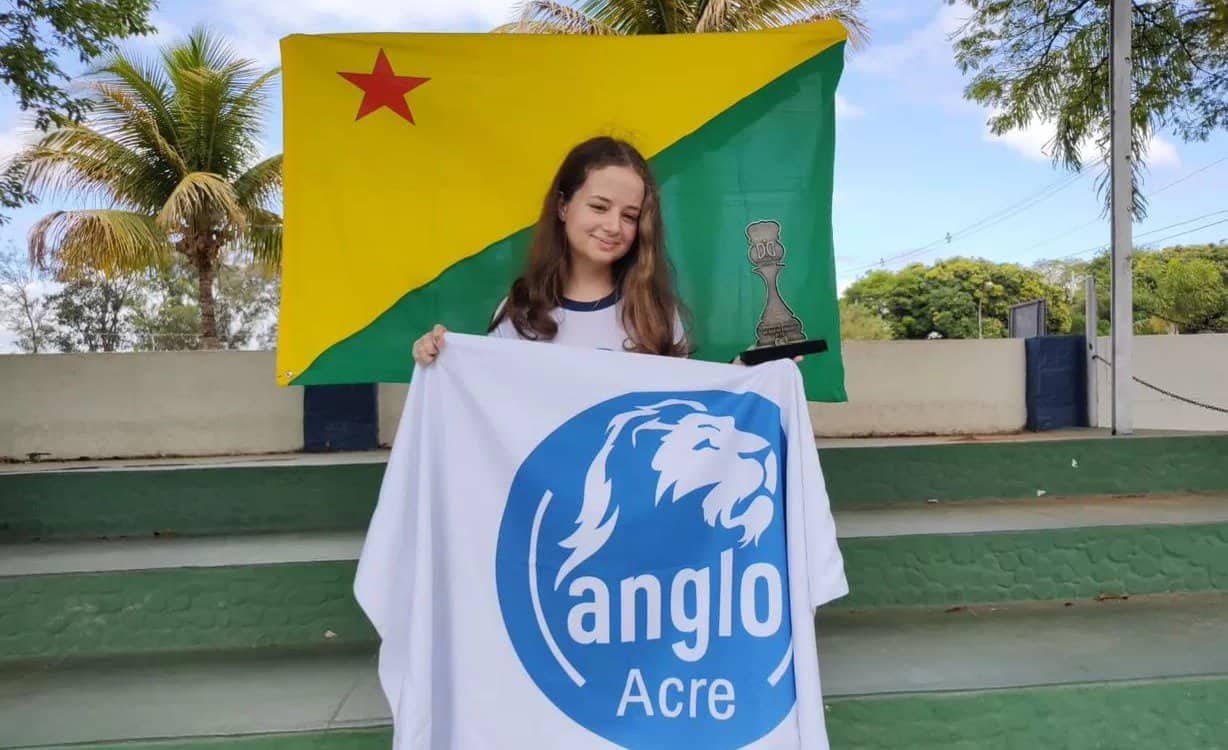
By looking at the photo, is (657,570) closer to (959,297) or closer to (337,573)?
(337,573)

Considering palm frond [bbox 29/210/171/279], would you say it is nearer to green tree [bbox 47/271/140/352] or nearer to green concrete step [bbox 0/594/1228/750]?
green concrete step [bbox 0/594/1228/750]

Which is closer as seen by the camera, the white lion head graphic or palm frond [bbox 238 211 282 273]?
the white lion head graphic

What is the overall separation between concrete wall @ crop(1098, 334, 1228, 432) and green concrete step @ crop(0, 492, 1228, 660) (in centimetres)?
642

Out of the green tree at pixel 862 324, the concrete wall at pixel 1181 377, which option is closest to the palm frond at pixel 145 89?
the concrete wall at pixel 1181 377

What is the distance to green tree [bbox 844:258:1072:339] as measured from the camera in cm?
4266

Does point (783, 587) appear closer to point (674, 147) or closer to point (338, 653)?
point (338, 653)

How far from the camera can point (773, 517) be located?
1.46 meters

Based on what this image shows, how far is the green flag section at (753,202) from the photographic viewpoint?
250 cm

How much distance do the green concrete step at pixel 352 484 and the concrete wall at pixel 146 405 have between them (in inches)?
161

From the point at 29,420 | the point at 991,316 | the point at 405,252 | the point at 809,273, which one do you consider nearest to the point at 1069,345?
the point at 809,273

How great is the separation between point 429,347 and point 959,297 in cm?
4708

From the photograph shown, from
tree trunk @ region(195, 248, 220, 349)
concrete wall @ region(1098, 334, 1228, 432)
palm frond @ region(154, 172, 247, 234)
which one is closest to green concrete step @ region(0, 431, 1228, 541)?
concrete wall @ region(1098, 334, 1228, 432)

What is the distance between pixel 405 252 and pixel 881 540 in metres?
1.72

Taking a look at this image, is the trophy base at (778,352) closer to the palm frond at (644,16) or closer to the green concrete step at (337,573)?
the green concrete step at (337,573)
